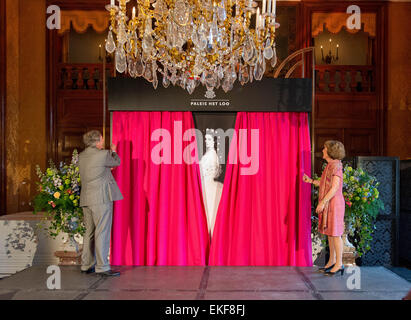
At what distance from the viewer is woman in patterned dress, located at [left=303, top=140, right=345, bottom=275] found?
3906 mm

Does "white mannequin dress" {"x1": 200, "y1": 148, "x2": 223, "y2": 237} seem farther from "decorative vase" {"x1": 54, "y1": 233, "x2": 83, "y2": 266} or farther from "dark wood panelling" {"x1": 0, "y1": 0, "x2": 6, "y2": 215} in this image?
"dark wood panelling" {"x1": 0, "y1": 0, "x2": 6, "y2": 215}

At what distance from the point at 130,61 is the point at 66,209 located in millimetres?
1738

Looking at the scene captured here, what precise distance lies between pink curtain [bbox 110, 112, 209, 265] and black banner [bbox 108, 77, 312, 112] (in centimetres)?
13

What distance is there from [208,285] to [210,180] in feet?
4.17

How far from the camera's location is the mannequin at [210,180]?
14.9 feet

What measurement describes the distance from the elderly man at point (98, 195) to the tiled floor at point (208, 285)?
28cm

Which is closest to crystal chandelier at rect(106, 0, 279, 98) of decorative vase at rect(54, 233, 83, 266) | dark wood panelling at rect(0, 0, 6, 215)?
decorative vase at rect(54, 233, 83, 266)

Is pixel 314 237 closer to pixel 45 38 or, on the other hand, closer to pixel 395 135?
pixel 395 135

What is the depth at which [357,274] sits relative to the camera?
4168 mm

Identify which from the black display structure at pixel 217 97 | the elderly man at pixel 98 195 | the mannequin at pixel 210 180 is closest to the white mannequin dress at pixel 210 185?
the mannequin at pixel 210 180

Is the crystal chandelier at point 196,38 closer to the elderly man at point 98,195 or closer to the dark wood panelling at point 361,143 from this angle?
the elderly man at point 98,195

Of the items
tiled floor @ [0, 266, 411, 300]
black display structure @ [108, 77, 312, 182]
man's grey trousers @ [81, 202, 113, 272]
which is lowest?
tiled floor @ [0, 266, 411, 300]

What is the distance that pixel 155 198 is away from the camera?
4480mm
